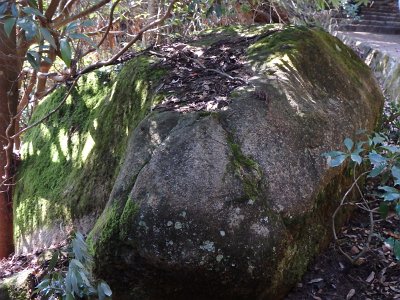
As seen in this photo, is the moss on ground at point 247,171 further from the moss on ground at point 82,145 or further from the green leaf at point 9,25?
the green leaf at point 9,25

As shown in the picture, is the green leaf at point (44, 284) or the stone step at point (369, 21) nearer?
the green leaf at point (44, 284)

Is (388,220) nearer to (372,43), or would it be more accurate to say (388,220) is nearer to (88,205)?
(88,205)

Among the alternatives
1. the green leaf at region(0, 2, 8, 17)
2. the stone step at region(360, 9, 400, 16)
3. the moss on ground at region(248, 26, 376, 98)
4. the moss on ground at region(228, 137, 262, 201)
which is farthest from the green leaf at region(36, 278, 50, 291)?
the stone step at region(360, 9, 400, 16)

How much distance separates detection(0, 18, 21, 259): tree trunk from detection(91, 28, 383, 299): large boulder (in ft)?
5.92

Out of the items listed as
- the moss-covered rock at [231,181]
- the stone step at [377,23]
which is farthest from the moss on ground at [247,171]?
Answer: the stone step at [377,23]

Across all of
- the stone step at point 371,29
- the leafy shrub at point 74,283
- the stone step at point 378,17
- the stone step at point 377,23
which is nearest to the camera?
the leafy shrub at point 74,283

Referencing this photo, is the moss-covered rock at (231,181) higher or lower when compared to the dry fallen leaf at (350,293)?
higher

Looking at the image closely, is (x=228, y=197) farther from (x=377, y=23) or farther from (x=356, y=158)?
(x=377, y=23)

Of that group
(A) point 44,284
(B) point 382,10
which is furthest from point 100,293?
(B) point 382,10

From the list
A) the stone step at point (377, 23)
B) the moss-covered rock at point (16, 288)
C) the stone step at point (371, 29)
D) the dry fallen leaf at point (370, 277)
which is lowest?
the moss-covered rock at point (16, 288)

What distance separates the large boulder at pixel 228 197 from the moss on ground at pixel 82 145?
69 cm

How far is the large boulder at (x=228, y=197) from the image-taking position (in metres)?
2.23

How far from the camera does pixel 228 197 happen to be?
2.32m

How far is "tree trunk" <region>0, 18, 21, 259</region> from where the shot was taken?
3.86 metres
